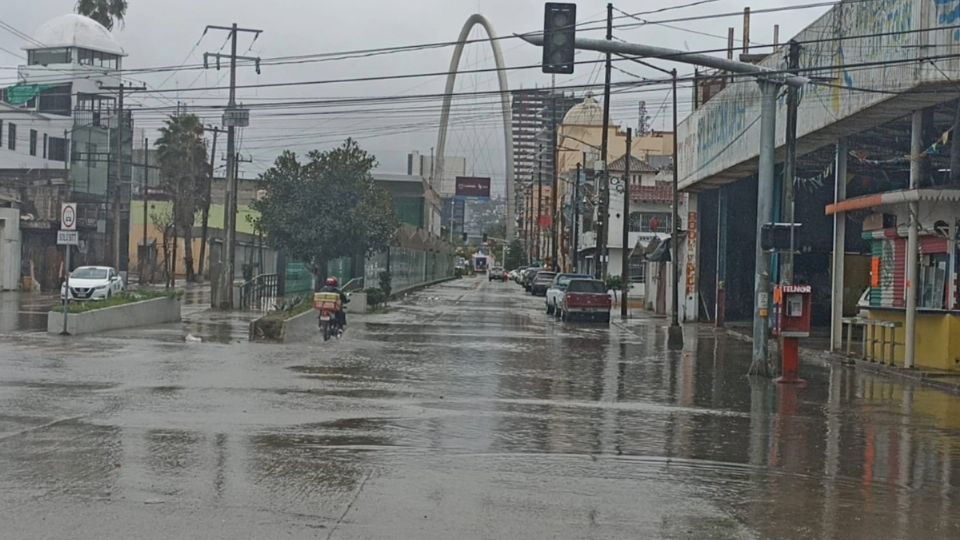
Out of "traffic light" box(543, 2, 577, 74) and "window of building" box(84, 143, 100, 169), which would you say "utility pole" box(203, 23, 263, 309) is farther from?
"window of building" box(84, 143, 100, 169)

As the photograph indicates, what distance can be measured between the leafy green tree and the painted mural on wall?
19512 mm

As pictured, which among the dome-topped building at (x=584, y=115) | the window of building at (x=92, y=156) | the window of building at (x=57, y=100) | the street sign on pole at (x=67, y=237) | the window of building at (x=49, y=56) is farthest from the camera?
the dome-topped building at (x=584, y=115)

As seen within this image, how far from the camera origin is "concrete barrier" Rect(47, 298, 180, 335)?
92.6 ft

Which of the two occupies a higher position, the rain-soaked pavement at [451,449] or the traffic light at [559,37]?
the traffic light at [559,37]

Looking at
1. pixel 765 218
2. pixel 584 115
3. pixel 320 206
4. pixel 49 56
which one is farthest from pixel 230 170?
pixel 584 115

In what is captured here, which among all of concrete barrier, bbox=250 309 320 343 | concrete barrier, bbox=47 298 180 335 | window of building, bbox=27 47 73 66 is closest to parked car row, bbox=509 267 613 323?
concrete barrier, bbox=250 309 320 343

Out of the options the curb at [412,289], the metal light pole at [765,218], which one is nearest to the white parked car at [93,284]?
the curb at [412,289]

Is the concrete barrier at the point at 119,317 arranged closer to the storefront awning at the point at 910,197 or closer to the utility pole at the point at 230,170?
the utility pole at the point at 230,170

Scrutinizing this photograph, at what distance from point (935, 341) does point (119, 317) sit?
2039cm

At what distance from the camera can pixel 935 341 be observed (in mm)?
23812

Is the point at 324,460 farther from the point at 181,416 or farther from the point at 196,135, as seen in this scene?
the point at 196,135

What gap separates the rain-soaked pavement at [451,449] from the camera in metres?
9.20

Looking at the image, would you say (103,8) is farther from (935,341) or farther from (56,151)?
(935,341)

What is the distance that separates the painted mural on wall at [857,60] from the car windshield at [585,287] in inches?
420
